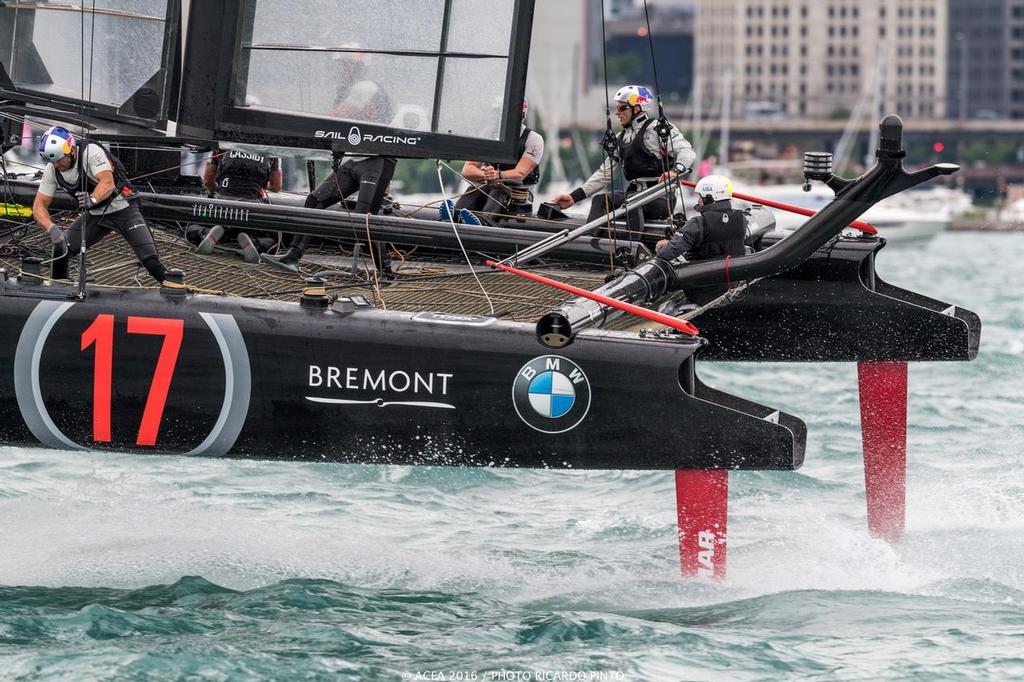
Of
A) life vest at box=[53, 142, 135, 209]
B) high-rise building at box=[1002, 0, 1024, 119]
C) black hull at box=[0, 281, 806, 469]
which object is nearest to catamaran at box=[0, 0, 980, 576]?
black hull at box=[0, 281, 806, 469]

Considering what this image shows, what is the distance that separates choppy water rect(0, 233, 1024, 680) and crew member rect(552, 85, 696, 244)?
5.01 ft

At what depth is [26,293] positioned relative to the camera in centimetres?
666

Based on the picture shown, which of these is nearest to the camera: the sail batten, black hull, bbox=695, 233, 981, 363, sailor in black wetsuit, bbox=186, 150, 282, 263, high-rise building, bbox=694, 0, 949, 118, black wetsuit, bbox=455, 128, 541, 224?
the sail batten

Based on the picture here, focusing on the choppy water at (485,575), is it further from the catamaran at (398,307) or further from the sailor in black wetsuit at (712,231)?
the sailor in black wetsuit at (712,231)

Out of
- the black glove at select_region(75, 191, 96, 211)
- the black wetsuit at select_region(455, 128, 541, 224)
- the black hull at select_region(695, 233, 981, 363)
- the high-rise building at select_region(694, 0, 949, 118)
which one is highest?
the high-rise building at select_region(694, 0, 949, 118)

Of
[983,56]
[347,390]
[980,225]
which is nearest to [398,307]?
[347,390]

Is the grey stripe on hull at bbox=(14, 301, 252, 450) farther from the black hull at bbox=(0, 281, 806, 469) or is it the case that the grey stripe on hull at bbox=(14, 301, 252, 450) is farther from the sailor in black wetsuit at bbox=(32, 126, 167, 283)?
the sailor in black wetsuit at bbox=(32, 126, 167, 283)

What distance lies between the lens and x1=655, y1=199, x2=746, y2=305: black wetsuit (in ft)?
23.6

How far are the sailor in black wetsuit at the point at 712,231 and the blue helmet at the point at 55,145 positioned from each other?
249cm

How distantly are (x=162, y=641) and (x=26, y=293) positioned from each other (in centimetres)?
152

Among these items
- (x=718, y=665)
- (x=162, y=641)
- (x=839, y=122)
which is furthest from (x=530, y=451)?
(x=839, y=122)

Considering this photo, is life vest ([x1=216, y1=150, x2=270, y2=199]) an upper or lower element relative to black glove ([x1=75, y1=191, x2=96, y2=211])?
upper

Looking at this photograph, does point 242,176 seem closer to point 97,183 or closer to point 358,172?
point 358,172

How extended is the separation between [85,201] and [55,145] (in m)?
0.30
